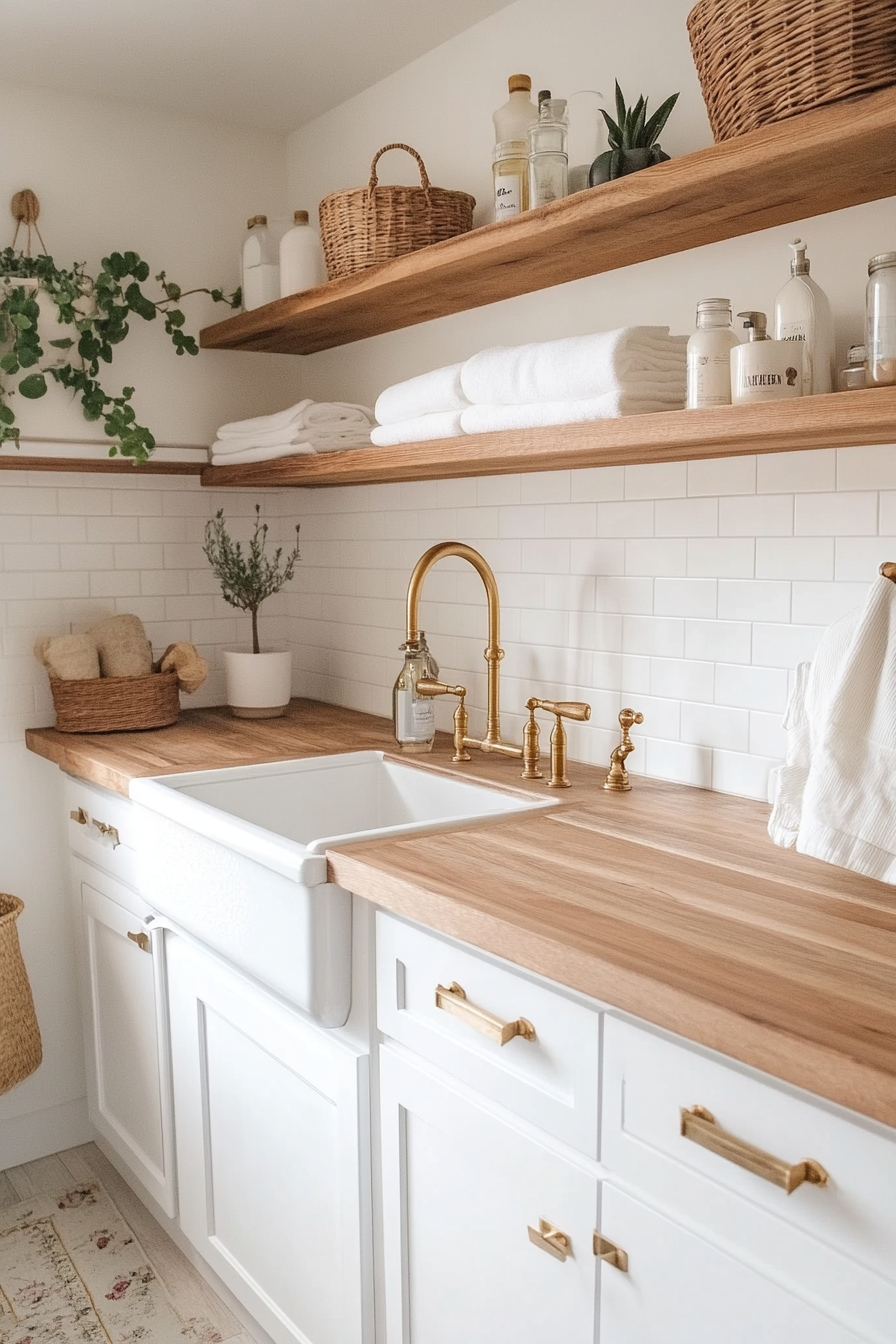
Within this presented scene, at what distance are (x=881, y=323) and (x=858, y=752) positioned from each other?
1.67 feet

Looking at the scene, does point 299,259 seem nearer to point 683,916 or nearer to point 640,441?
point 640,441

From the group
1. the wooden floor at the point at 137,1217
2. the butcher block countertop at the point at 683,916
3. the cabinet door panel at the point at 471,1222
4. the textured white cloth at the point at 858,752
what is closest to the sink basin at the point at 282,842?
the butcher block countertop at the point at 683,916

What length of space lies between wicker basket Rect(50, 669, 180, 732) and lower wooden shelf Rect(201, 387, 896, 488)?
1.98 feet

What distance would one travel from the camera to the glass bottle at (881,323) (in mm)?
1310

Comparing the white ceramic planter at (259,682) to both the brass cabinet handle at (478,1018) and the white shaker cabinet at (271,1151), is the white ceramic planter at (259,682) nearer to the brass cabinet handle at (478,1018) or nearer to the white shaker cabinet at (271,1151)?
the white shaker cabinet at (271,1151)

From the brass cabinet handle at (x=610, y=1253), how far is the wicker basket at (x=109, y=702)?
1.70m

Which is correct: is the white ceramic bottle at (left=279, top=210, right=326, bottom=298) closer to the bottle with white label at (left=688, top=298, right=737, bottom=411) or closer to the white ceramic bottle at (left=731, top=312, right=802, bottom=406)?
the bottle with white label at (left=688, top=298, right=737, bottom=411)


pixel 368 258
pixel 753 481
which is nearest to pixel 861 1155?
pixel 753 481

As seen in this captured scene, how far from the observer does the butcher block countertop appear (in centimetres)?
96

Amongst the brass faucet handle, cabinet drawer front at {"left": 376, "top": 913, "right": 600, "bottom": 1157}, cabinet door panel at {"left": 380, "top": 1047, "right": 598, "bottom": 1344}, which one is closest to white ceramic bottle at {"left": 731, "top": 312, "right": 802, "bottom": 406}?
the brass faucet handle

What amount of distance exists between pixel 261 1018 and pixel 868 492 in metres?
1.20

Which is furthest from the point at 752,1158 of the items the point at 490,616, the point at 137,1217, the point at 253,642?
the point at 253,642

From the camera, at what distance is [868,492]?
1603mm

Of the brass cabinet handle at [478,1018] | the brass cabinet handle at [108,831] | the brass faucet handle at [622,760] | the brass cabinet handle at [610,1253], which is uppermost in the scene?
the brass faucet handle at [622,760]
